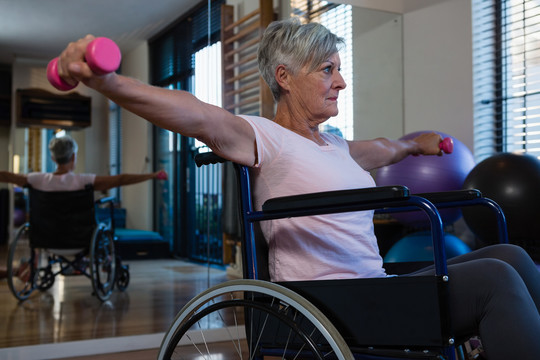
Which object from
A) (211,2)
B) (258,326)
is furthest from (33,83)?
(258,326)

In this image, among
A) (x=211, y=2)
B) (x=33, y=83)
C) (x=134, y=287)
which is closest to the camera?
(x=33, y=83)

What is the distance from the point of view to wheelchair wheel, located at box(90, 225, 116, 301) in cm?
265

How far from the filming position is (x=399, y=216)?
301cm

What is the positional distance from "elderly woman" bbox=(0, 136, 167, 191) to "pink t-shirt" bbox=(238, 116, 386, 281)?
144 centimetres

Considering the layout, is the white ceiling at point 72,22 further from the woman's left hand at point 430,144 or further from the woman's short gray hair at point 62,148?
the woman's left hand at point 430,144

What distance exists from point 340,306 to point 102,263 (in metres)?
1.81

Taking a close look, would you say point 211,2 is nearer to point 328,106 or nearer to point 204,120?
point 328,106

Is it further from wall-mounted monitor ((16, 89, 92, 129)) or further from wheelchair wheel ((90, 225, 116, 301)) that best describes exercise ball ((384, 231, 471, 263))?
wall-mounted monitor ((16, 89, 92, 129))

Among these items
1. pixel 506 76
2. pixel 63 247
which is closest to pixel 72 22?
pixel 63 247

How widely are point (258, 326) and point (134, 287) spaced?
1613 mm

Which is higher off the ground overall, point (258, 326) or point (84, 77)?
point (84, 77)

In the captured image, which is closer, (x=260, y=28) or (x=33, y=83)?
(x=33, y=83)

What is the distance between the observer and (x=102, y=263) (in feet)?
8.82

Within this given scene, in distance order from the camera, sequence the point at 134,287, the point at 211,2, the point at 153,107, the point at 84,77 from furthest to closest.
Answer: the point at 211,2, the point at 134,287, the point at 153,107, the point at 84,77
